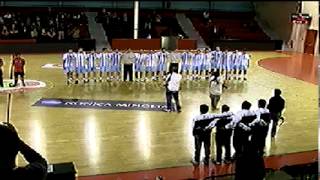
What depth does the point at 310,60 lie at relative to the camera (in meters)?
25.6

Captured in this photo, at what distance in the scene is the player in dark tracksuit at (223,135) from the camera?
28.4 ft

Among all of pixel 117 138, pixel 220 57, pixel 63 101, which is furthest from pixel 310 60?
pixel 117 138

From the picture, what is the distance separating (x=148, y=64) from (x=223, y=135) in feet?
28.6

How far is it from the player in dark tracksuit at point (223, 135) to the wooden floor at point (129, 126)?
675 mm

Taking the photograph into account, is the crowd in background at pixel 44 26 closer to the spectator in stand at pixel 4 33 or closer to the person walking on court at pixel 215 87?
the spectator in stand at pixel 4 33

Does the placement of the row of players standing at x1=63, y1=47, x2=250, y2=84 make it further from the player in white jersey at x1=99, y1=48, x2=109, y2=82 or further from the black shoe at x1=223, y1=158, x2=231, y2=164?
the black shoe at x1=223, y1=158, x2=231, y2=164

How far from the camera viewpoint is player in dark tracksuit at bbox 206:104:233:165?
8.66 metres

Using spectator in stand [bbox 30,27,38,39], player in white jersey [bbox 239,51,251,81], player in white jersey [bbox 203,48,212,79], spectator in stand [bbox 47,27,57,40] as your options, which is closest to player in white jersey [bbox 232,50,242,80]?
player in white jersey [bbox 239,51,251,81]

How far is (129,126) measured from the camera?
38.3ft

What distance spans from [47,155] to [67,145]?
777mm

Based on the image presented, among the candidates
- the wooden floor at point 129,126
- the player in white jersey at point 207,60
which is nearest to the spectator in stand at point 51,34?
the wooden floor at point 129,126

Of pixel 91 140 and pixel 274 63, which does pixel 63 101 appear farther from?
pixel 274 63

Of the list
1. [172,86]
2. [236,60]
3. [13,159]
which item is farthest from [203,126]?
[236,60]

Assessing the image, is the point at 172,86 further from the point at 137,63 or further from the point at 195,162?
the point at 137,63
